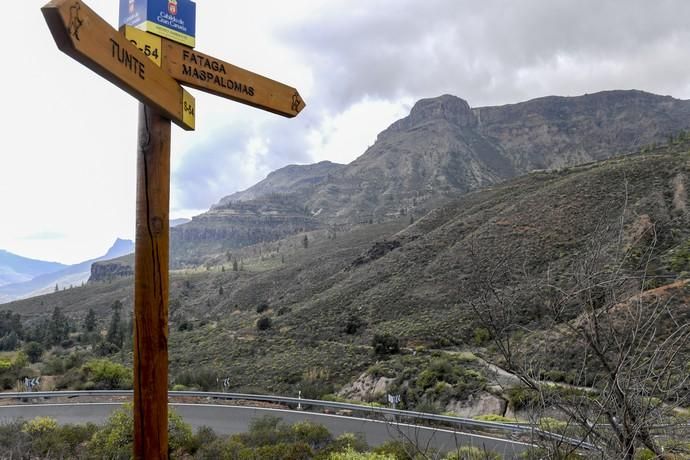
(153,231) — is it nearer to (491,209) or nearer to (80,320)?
(491,209)

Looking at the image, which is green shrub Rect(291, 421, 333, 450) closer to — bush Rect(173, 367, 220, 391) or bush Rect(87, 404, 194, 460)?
bush Rect(87, 404, 194, 460)

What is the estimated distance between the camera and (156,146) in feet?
7.83

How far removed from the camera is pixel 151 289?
7.55 ft

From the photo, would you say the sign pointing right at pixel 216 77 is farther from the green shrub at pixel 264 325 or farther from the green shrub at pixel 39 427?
the green shrub at pixel 264 325

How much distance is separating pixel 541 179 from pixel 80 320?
77.1 m

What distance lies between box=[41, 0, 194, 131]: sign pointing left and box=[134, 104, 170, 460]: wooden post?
5.4 inches

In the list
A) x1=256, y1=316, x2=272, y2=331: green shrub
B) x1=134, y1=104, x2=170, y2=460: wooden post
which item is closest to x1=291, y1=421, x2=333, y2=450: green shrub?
x1=134, y1=104, x2=170, y2=460: wooden post

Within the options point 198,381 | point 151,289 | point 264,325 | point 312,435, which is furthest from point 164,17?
point 264,325

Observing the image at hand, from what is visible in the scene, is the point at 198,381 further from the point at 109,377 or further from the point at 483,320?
the point at 483,320

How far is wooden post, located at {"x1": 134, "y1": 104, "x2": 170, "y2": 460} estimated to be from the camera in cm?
226

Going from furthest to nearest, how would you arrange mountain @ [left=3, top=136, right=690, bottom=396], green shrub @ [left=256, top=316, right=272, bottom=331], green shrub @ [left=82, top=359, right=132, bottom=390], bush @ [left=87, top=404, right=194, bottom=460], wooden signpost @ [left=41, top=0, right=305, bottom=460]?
green shrub @ [left=256, top=316, right=272, bottom=331]
mountain @ [left=3, top=136, right=690, bottom=396]
green shrub @ [left=82, top=359, right=132, bottom=390]
bush @ [left=87, top=404, right=194, bottom=460]
wooden signpost @ [left=41, top=0, right=305, bottom=460]

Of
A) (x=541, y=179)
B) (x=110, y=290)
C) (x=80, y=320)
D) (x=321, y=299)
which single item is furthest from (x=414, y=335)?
(x=110, y=290)

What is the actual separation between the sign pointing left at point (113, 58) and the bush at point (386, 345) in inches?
893

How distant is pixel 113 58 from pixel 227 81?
0.92 m
